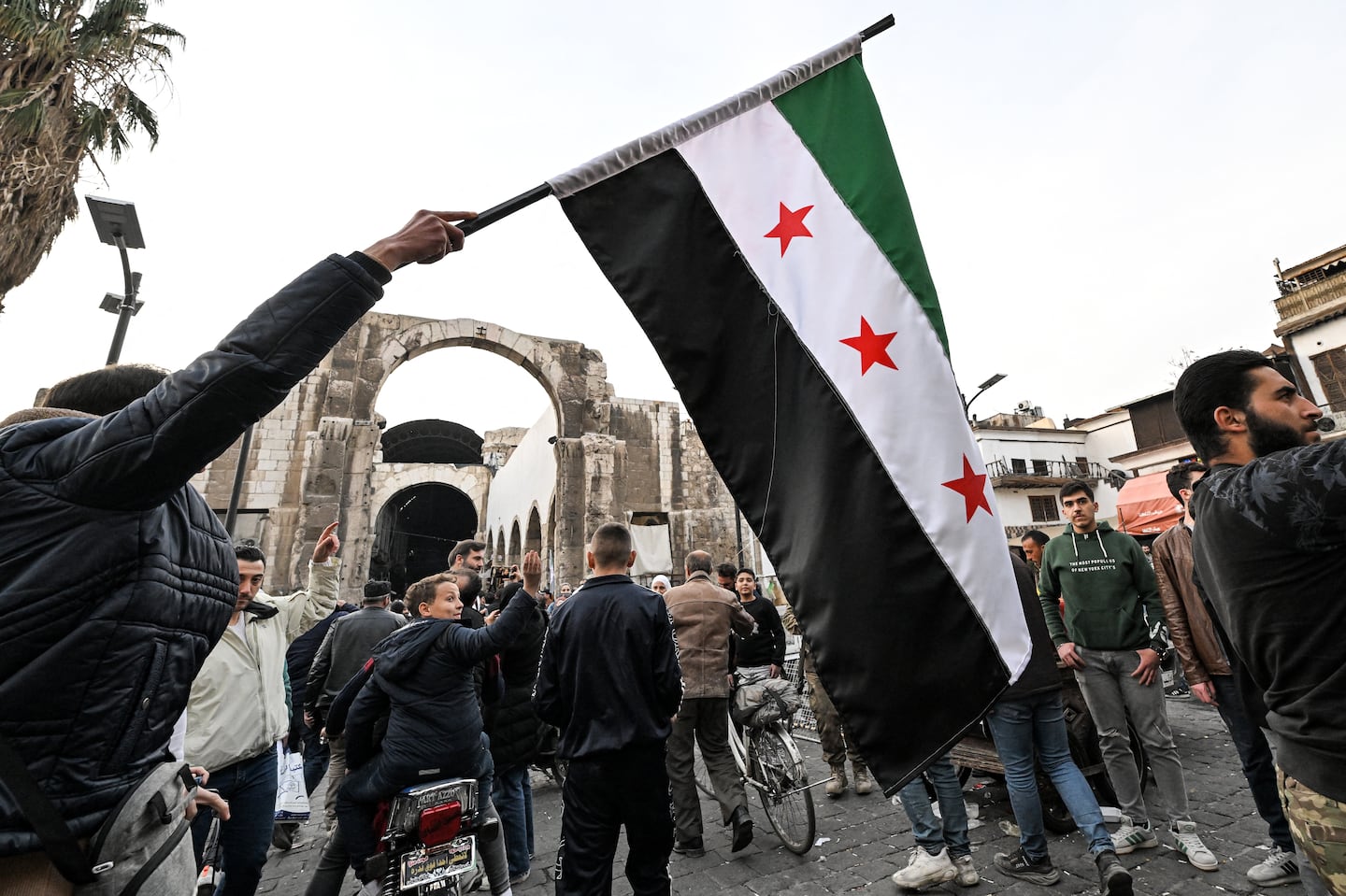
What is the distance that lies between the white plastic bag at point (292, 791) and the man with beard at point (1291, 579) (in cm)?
631

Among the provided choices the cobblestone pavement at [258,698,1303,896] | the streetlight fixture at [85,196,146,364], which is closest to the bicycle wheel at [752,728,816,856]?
the cobblestone pavement at [258,698,1303,896]

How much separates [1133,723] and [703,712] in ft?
9.70

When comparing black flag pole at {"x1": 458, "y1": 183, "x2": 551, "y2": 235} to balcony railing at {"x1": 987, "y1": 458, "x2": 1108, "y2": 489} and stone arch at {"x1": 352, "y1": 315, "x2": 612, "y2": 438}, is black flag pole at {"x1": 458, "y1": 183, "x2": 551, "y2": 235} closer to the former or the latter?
stone arch at {"x1": 352, "y1": 315, "x2": 612, "y2": 438}

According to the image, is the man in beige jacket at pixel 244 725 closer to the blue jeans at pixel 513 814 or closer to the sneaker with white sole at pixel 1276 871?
the blue jeans at pixel 513 814

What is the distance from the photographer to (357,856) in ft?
10.8

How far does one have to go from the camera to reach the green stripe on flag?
2051mm

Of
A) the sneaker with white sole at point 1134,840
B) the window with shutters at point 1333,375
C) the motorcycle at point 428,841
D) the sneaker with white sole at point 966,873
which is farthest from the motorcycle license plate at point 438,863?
the window with shutters at point 1333,375

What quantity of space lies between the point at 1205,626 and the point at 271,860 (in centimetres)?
722

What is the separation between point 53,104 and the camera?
8883 mm

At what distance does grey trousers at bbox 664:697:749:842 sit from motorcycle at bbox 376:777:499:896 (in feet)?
5.28

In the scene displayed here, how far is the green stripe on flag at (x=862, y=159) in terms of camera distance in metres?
2.05

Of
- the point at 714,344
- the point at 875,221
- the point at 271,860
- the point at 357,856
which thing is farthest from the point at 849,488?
the point at 271,860

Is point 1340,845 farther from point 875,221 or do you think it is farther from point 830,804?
point 830,804

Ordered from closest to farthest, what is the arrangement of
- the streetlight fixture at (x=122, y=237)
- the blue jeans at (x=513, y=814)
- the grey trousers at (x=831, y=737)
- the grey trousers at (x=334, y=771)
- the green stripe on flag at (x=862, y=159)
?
the green stripe on flag at (x=862, y=159)
the blue jeans at (x=513, y=814)
the grey trousers at (x=334, y=771)
the grey trousers at (x=831, y=737)
the streetlight fixture at (x=122, y=237)
